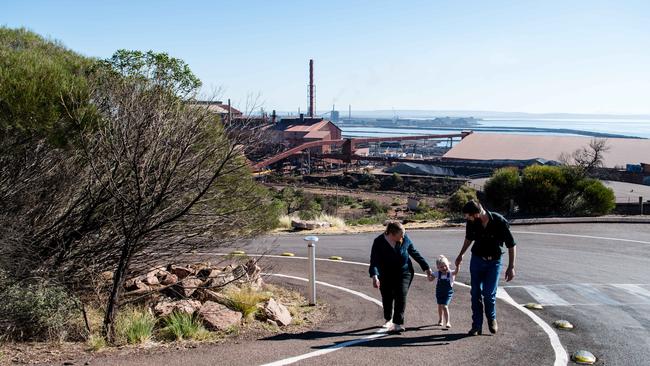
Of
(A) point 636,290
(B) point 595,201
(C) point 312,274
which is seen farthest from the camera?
(B) point 595,201

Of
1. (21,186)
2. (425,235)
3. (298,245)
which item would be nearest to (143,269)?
(21,186)

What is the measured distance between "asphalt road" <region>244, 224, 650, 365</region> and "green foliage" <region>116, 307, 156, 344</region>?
12.4 ft

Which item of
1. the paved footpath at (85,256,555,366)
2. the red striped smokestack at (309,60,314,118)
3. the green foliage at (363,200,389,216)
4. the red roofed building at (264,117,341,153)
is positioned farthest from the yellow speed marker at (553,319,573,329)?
the red striped smokestack at (309,60,314,118)

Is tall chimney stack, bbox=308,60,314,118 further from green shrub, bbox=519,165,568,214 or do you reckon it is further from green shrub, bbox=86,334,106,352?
green shrub, bbox=86,334,106,352

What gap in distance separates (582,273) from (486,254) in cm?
551

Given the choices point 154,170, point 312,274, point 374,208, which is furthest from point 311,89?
point 154,170

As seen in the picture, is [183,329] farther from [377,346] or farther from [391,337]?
[391,337]

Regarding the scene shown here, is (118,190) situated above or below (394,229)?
above

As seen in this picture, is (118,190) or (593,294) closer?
(118,190)

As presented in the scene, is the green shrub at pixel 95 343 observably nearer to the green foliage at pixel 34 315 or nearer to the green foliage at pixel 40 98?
the green foliage at pixel 34 315

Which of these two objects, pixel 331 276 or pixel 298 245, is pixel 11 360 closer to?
pixel 331 276

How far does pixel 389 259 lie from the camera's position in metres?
7.04

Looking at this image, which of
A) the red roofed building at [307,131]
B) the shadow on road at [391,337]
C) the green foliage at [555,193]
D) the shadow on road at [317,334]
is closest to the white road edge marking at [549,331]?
the shadow on road at [391,337]

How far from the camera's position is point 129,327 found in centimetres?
668
